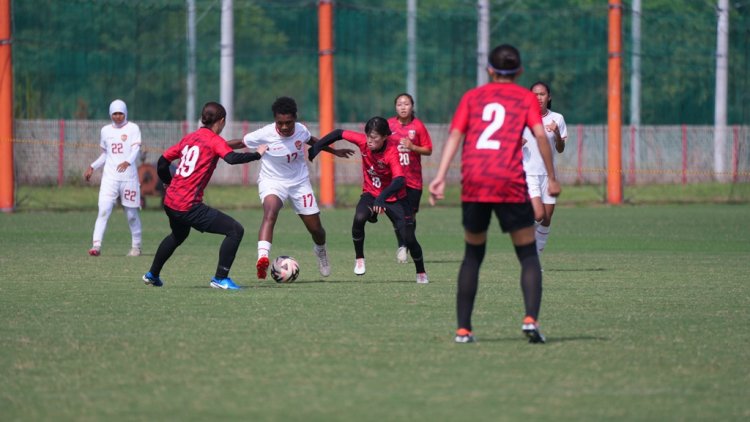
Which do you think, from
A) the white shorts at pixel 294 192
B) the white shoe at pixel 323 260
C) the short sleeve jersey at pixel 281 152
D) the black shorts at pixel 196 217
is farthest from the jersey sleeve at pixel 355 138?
the black shorts at pixel 196 217

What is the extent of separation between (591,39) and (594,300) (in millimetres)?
24076

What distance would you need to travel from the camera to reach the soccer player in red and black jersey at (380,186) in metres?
13.4

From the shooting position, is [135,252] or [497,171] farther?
[135,252]

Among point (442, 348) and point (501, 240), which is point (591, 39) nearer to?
point (501, 240)

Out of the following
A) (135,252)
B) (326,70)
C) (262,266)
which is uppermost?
(326,70)

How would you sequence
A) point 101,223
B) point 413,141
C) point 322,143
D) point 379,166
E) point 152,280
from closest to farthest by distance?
point 152,280, point 322,143, point 379,166, point 413,141, point 101,223

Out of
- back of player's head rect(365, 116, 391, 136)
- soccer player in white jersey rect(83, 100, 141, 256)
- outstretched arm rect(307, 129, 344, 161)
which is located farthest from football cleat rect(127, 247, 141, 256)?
outstretched arm rect(307, 129, 344, 161)

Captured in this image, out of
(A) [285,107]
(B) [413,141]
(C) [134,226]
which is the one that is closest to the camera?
(A) [285,107]

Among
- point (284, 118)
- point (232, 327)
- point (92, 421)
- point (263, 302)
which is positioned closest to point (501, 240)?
point (284, 118)

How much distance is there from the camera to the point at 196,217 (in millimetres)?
12219

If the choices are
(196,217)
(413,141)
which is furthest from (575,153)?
(196,217)

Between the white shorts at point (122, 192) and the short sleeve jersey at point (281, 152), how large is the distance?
4.31 meters

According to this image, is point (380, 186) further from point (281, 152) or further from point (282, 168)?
point (281, 152)

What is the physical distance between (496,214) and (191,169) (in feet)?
14.5
